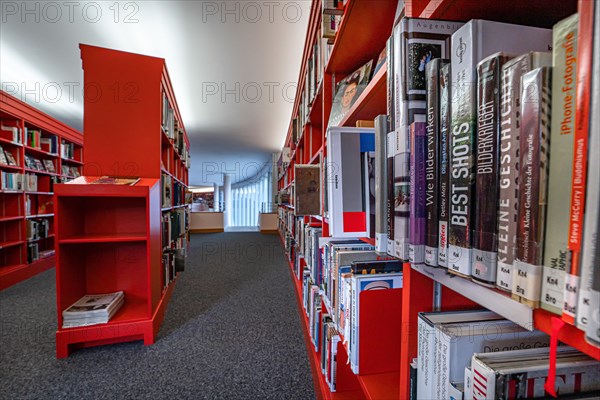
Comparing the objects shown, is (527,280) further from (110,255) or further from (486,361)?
(110,255)

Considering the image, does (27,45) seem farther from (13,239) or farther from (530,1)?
(530,1)

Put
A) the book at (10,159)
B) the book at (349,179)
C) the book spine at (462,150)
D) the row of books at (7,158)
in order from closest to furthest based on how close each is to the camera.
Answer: the book spine at (462,150) < the book at (349,179) < the row of books at (7,158) < the book at (10,159)

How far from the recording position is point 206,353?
1.63m

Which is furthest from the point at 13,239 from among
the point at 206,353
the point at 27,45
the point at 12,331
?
the point at 206,353

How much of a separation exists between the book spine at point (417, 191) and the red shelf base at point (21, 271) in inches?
171

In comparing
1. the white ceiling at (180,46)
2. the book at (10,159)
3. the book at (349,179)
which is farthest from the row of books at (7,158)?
the book at (349,179)

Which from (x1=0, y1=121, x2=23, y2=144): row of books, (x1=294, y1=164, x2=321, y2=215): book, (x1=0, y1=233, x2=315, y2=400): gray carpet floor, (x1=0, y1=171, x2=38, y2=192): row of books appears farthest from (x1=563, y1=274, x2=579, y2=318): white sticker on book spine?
(x1=0, y1=121, x2=23, y2=144): row of books

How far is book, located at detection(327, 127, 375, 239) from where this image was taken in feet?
2.40

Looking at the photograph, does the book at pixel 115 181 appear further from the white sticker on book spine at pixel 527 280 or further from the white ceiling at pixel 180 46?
the white sticker on book spine at pixel 527 280

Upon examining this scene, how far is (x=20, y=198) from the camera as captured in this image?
318cm

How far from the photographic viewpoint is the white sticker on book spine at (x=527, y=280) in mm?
261

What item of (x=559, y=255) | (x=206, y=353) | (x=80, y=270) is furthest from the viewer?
(x=80, y=270)

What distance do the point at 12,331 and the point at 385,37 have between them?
3.19 meters

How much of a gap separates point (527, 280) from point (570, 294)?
0.04 metres
